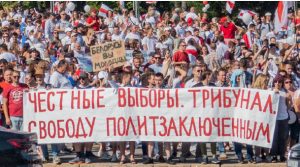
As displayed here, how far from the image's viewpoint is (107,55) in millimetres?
20781

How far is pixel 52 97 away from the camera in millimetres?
19828

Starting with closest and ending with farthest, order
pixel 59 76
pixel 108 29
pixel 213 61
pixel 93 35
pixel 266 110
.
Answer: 1. pixel 266 110
2. pixel 59 76
3. pixel 213 61
4. pixel 93 35
5. pixel 108 29

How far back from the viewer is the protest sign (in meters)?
20.7

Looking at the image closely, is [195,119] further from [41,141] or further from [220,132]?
[41,141]

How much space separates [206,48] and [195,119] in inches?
322

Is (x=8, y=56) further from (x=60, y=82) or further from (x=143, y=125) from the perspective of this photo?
(x=143, y=125)

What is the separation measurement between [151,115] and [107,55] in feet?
5.66

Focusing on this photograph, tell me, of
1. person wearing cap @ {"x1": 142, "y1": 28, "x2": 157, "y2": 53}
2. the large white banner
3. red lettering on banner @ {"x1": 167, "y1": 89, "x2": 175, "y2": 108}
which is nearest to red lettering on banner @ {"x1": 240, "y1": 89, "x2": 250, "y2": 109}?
the large white banner

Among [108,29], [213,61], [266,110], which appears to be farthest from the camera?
[108,29]

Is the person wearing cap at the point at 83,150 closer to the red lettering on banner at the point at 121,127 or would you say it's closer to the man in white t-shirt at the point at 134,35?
the red lettering on banner at the point at 121,127

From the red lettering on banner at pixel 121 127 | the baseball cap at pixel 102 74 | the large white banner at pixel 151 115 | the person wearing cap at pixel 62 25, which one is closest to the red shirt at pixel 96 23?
the person wearing cap at pixel 62 25

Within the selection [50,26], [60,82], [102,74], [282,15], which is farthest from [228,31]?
[60,82]

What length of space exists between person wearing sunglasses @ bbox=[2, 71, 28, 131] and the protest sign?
158 centimetres

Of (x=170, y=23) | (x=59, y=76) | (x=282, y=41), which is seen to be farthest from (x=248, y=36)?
(x=59, y=76)
